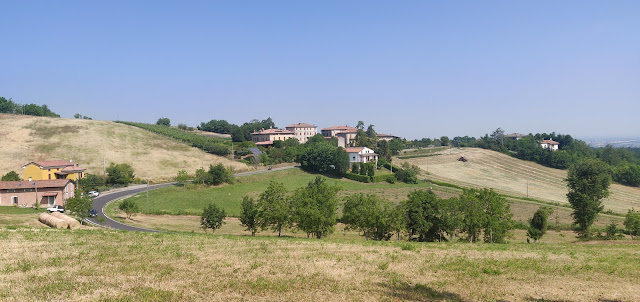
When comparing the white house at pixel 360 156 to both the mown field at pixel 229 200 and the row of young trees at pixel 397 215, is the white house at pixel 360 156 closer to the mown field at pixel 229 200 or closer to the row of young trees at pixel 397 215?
the mown field at pixel 229 200

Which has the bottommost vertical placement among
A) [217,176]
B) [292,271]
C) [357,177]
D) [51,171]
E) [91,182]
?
[292,271]

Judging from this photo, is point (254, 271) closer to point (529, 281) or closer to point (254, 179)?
point (529, 281)

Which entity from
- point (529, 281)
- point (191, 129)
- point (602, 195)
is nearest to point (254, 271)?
point (529, 281)

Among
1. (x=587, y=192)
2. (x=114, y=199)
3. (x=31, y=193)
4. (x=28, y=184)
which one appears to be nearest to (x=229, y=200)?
(x=114, y=199)

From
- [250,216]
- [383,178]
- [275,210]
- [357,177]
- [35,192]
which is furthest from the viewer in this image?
[383,178]

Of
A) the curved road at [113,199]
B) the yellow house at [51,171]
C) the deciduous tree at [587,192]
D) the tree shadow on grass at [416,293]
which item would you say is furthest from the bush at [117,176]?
the deciduous tree at [587,192]

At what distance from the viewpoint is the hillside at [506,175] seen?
99125mm

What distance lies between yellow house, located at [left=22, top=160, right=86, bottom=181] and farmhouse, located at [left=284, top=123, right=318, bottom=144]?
109 m

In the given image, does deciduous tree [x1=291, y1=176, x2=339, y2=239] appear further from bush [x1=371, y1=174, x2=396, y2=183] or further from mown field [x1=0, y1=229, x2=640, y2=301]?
bush [x1=371, y1=174, x2=396, y2=183]

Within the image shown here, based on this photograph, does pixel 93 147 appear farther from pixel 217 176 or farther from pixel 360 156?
pixel 360 156

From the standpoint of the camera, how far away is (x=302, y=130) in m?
185

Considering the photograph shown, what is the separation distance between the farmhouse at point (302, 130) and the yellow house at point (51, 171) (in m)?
109

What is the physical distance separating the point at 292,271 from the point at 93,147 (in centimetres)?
10782

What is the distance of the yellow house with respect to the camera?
249 feet
